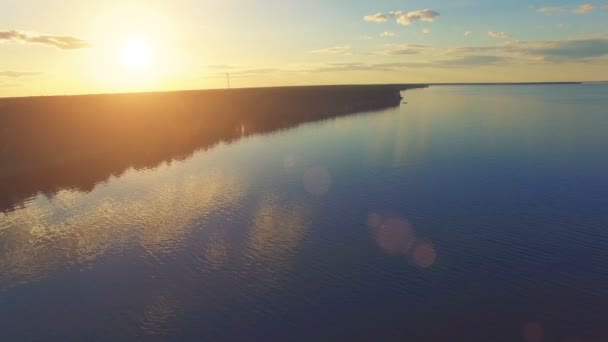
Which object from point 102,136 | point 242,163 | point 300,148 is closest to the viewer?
point 242,163

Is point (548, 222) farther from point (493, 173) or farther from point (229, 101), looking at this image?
point (229, 101)

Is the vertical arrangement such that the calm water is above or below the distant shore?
below

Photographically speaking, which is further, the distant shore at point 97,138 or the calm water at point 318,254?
the distant shore at point 97,138

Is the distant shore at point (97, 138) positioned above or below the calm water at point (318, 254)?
above

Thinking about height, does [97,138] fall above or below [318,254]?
above

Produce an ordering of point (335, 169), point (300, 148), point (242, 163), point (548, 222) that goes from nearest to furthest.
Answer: point (548, 222), point (335, 169), point (242, 163), point (300, 148)

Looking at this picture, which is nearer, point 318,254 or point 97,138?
point 318,254

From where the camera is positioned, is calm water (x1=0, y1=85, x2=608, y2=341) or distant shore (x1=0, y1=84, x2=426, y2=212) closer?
calm water (x1=0, y1=85, x2=608, y2=341)

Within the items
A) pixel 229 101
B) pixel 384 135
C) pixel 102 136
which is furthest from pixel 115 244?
pixel 229 101
